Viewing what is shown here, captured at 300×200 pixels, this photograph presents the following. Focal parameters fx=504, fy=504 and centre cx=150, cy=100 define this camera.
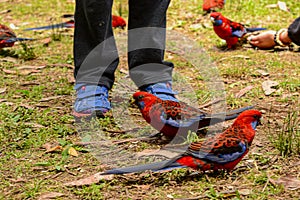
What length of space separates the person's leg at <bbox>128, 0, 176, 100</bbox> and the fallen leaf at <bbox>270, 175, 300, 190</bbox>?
48.3 inches

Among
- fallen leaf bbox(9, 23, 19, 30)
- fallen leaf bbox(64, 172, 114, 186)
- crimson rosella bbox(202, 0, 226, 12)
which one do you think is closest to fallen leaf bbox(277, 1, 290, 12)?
crimson rosella bbox(202, 0, 226, 12)

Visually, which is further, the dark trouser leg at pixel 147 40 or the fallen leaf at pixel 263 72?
the fallen leaf at pixel 263 72

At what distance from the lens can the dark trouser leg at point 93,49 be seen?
3.66 m

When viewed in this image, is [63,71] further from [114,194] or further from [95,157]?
[114,194]

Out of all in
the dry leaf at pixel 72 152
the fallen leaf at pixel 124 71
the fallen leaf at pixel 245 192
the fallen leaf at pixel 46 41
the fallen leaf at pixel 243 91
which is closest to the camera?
the fallen leaf at pixel 245 192

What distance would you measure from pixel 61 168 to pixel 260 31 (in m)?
3.49

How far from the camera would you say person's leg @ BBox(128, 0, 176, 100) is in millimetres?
3773

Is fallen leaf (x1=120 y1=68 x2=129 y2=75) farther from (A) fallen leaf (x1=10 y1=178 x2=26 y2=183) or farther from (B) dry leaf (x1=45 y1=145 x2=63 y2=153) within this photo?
(A) fallen leaf (x1=10 y1=178 x2=26 y2=183)

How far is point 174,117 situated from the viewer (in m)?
3.16

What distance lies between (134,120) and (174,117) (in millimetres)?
587

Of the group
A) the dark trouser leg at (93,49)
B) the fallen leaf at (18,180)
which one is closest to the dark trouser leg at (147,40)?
the dark trouser leg at (93,49)

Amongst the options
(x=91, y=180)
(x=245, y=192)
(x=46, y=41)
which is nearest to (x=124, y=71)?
(x=46, y=41)

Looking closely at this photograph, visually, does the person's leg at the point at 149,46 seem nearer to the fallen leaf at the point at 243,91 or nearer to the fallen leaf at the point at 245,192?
the fallen leaf at the point at 243,91

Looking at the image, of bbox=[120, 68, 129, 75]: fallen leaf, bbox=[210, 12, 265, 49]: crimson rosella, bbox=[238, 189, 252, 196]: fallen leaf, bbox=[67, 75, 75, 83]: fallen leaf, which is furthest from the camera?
bbox=[210, 12, 265, 49]: crimson rosella
